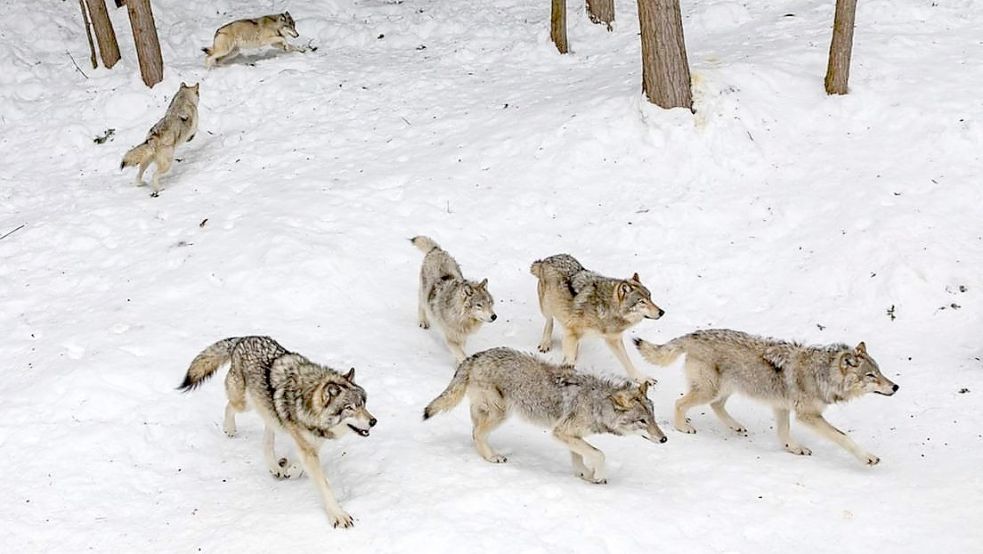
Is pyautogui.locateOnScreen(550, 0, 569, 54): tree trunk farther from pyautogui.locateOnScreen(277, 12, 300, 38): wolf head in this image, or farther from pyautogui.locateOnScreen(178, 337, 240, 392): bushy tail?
pyautogui.locateOnScreen(178, 337, 240, 392): bushy tail

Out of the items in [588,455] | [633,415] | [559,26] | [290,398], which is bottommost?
[588,455]

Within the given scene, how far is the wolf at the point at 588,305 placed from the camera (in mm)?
9984

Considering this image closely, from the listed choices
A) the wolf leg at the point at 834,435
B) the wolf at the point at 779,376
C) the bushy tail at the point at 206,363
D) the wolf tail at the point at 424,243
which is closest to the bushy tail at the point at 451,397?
the bushy tail at the point at 206,363

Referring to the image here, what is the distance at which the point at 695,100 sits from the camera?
44.9 ft

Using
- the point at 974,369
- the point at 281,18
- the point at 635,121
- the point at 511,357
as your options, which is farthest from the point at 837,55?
the point at 281,18

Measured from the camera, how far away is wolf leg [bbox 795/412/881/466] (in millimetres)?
8273

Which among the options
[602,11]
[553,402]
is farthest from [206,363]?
[602,11]

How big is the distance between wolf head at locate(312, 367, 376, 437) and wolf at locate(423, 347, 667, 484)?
101 centimetres

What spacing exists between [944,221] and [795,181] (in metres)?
2.12

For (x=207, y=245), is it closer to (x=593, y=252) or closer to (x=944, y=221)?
(x=593, y=252)

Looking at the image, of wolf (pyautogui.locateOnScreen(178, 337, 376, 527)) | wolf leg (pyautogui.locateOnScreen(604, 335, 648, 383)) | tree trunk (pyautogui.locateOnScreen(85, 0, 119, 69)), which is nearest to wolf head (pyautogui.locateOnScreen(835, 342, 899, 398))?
wolf leg (pyautogui.locateOnScreen(604, 335, 648, 383))

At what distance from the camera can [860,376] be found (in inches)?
338

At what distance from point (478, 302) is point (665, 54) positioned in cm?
567

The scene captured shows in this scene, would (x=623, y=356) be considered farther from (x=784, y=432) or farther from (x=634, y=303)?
(x=784, y=432)
